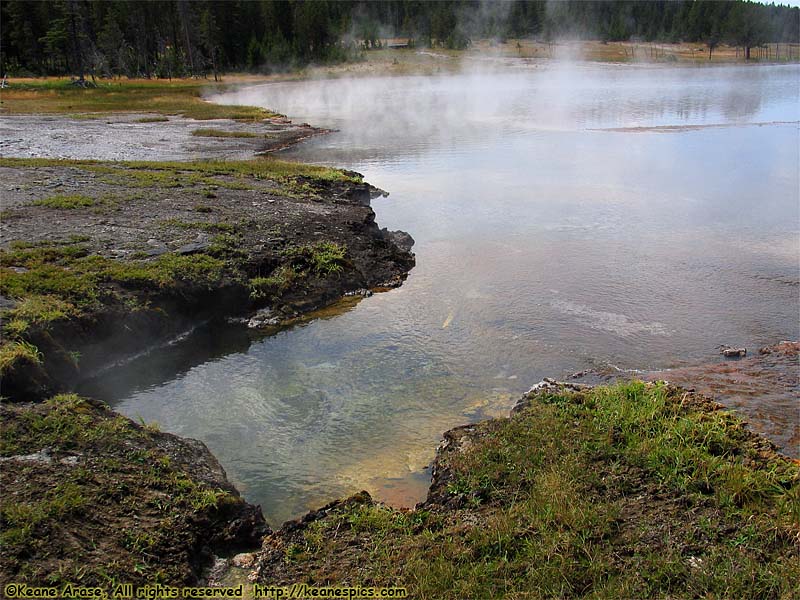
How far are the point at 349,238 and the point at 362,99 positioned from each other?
152ft

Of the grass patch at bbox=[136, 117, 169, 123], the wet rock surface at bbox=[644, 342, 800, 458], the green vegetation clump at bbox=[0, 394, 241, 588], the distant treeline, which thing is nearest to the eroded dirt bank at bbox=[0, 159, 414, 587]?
the green vegetation clump at bbox=[0, 394, 241, 588]

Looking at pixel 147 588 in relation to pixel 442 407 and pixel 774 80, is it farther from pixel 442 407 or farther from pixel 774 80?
pixel 774 80

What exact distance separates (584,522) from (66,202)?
13.8 metres

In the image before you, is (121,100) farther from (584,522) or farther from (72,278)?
(584,522)

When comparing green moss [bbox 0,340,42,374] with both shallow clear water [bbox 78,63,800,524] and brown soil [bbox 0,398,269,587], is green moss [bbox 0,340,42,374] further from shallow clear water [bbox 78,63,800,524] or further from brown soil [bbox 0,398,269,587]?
shallow clear water [bbox 78,63,800,524]

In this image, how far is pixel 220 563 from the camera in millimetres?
5422

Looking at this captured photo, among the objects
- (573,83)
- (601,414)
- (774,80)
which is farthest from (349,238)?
(774,80)

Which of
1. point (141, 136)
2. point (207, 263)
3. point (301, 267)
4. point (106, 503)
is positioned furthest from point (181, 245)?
point (141, 136)

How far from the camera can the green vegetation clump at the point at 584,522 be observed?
461 cm

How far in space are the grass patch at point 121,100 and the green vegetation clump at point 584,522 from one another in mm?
37872

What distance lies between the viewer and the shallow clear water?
7812mm

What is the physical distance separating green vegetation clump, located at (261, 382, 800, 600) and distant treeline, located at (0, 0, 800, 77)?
63.3 m

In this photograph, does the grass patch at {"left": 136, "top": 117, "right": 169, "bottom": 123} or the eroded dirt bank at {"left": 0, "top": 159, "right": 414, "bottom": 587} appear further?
the grass patch at {"left": 136, "top": 117, "right": 169, "bottom": 123}

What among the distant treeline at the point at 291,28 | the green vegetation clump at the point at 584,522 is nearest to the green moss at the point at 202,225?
the green vegetation clump at the point at 584,522
